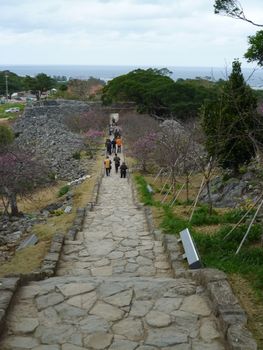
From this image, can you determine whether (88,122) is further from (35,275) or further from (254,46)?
(35,275)

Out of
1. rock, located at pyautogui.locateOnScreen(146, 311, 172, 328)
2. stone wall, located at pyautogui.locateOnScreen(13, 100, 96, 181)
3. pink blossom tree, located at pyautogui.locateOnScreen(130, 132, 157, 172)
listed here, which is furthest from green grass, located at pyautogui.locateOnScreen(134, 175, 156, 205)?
rock, located at pyautogui.locateOnScreen(146, 311, 172, 328)

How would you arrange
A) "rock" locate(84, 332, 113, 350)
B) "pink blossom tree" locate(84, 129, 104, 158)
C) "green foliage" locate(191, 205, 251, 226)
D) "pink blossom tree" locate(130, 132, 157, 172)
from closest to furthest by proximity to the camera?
"rock" locate(84, 332, 113, 350), "green foliage" locate(191, 205, 251, 226), "pink blossom tree" locate(130, 132, 157, 172), "pink blossom tree" locate(84, 129, 104, 158)

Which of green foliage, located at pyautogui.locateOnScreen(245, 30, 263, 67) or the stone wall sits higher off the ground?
green foliage, located at pyautogui.locateOnScreen(245, 30, 263, 67)

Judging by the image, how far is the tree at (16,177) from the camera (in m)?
18.7

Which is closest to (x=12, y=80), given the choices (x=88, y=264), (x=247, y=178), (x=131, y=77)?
(x=131, y=77)

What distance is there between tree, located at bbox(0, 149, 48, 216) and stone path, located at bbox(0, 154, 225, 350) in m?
10.7

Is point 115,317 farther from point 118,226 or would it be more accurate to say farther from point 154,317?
point 118,226

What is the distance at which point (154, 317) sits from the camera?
567 cm

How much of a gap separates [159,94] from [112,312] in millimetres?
41392

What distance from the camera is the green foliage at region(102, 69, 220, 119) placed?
1670 inches

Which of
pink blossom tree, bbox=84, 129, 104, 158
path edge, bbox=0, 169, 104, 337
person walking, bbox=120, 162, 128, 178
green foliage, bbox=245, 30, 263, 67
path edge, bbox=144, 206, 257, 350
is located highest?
green foliage, bbox=245, 30, 263, 67

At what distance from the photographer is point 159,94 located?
4575cm

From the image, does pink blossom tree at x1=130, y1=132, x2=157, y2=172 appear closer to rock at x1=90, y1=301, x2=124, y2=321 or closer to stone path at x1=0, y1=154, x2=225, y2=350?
stone path at x1=0, y1=154, x2=225, y2=350

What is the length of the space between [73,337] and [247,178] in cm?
1384
